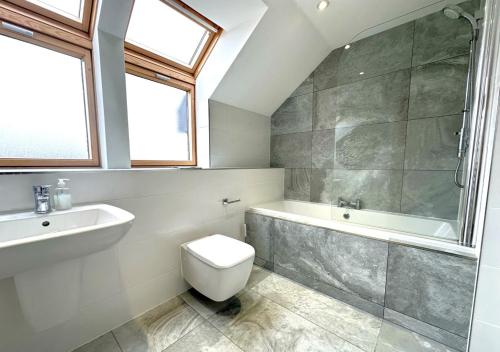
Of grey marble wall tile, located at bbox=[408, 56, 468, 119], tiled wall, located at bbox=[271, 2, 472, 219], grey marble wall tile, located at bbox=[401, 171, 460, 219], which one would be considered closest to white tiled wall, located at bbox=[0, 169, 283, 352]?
tiled wall, located at bbox=[271, 2, 472, 219]

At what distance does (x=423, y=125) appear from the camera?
1753mm

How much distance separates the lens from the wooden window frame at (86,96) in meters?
1.14

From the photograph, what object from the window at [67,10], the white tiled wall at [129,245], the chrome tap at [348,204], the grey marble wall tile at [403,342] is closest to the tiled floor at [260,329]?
the grey marble wall tile at [403,342]

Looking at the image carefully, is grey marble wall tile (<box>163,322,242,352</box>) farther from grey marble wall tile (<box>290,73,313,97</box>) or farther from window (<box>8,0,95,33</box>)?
grey marble wall tile (<box>290,73,313,97</box>)

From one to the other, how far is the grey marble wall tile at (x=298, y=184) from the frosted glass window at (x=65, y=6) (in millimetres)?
2395

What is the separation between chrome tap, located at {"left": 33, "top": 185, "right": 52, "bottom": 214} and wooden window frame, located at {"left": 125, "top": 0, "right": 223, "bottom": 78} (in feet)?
4.21

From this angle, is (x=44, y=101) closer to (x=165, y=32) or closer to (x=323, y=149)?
(x=165, y=32)

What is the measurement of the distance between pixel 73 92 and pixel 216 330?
6.13 feet

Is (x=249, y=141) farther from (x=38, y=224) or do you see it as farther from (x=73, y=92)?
(x=38, y=224)

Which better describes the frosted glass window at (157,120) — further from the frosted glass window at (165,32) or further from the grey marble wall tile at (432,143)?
the grey marble wall tile at (432,143)

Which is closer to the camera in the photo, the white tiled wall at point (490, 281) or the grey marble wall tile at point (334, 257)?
the white tiled wall at point (490, 281)

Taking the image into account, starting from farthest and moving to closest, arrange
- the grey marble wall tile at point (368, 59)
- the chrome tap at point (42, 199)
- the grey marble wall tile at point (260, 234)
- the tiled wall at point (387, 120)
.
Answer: the grey marble wall tile at point (260, 234) → the grey marble wall tile at point (368, 59) → the tiled wall at point (387, 120) → the chrome tap at point (42, 199)

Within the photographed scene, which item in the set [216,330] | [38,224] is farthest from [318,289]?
[38,224]

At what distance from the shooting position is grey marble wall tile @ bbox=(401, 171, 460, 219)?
161 cm
